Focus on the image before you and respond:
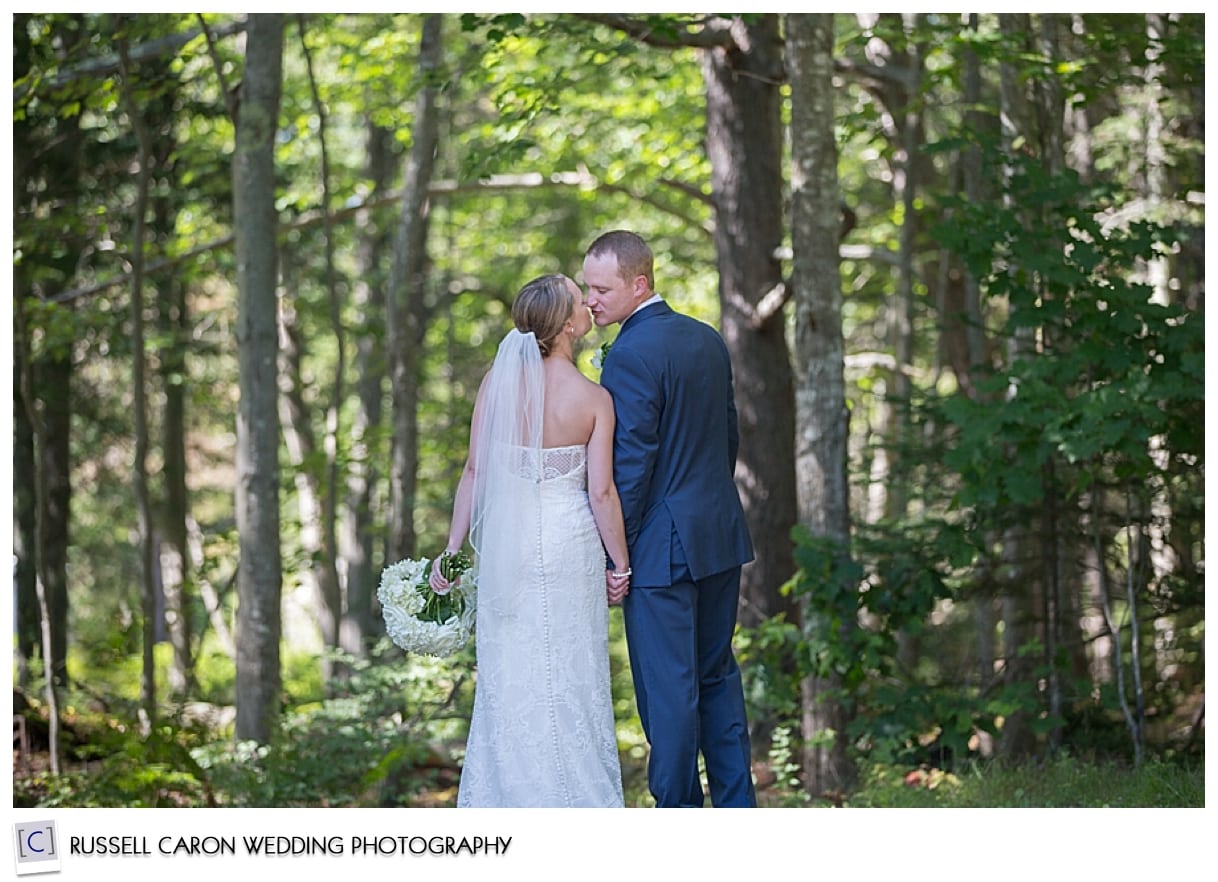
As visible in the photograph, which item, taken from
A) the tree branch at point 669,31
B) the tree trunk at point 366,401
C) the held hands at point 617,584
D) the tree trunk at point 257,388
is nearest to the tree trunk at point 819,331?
the tree branch at point 669,31

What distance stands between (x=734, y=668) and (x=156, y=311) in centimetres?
974

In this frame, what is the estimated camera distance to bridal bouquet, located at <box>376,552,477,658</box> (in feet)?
15.3

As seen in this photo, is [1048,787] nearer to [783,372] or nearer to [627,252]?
[627,252]

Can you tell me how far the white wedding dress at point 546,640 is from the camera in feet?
15.0

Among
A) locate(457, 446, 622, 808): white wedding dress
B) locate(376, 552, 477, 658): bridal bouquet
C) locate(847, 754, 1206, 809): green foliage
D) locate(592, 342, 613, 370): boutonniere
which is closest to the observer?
locate(457, 446, 622, 808): white wedding dress

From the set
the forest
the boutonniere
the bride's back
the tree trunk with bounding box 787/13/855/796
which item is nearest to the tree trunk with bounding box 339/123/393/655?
the forest

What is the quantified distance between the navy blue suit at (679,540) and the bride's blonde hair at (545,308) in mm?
223

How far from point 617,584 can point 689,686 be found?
425 mm

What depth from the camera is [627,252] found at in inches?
181

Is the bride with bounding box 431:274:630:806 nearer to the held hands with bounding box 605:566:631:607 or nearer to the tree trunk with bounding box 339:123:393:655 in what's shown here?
the held hands with bounding box 605:566:631:607
